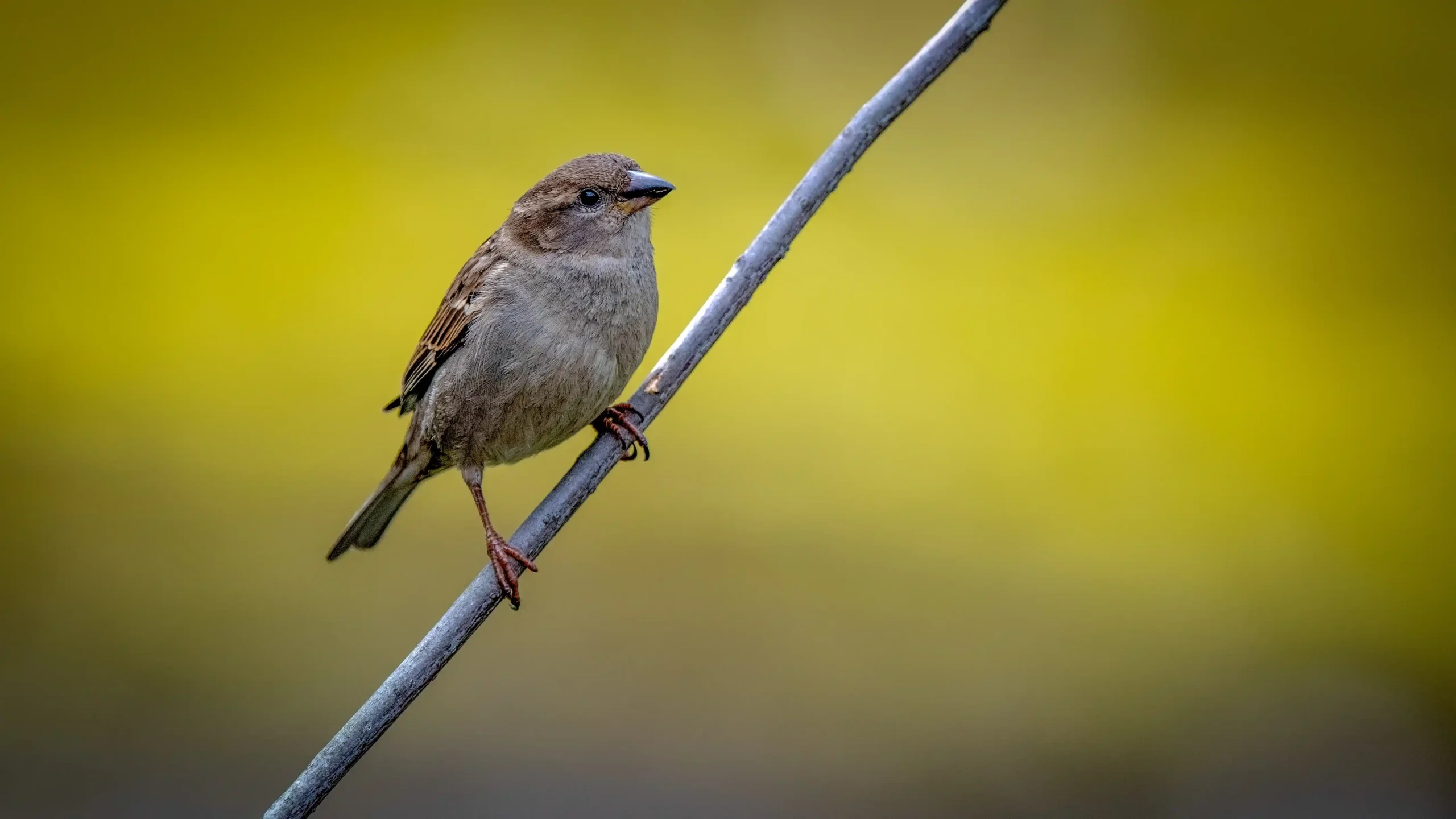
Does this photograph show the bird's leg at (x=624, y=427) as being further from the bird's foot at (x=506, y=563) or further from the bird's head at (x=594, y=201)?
the bird's head at (x=594, y=201)

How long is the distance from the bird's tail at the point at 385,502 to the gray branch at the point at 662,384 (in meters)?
1.02

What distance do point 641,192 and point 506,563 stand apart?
115cm

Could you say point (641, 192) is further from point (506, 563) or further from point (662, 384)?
point (506, 563)

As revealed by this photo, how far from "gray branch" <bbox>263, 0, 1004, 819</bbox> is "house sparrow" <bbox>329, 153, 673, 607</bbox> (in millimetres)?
326

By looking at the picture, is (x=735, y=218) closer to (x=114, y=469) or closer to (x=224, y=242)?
(x=224, y=242)

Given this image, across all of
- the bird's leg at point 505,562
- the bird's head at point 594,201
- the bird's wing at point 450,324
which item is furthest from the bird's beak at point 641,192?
the bird's leg at point 505,562

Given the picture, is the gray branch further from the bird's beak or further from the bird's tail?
the bird's tail

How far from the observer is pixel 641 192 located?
3.05 meters

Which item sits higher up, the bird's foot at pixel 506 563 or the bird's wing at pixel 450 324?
the bird's wing at pixel 450 324

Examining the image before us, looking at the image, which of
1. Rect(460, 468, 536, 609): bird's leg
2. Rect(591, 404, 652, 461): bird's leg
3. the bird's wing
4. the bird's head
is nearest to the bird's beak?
the bird's head

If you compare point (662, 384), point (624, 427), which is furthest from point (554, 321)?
point (662, 384)

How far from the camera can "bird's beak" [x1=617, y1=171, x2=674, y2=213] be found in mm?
3027

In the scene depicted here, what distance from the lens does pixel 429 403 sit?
3.31 meters

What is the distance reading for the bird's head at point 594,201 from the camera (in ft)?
10.0
